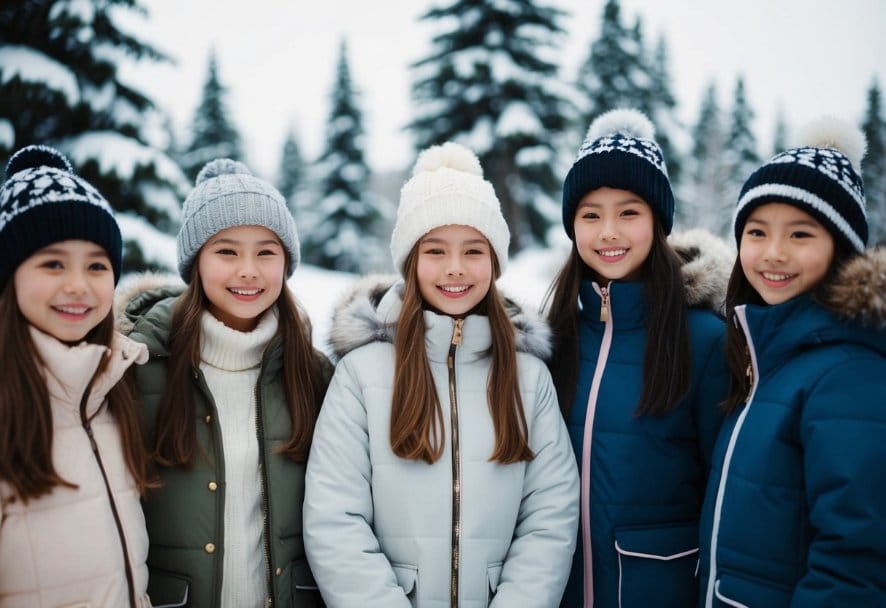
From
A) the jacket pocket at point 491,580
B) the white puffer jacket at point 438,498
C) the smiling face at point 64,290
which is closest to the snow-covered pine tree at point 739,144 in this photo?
the white puffer jacket at point 438,498

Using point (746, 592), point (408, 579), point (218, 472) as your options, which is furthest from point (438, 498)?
point (746, 592)

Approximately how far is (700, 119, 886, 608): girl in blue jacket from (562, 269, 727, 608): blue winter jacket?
0.78 ft

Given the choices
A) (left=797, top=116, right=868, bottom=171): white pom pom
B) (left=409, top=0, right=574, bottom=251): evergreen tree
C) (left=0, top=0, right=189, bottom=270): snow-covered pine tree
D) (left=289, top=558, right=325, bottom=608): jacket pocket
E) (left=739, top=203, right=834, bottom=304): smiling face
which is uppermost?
(left=409, top=0, right=574, bottom=251): evergreen tree

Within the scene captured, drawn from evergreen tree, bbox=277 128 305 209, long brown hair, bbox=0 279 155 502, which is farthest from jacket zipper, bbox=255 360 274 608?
evergreen tree, bbox=277 128 305 209

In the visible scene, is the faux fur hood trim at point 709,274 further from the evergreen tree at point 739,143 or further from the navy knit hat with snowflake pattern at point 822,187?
the evergreen tree at point 739,143

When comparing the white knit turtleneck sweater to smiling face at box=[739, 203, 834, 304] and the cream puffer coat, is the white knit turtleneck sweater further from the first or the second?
smiling face at box=[739, 203, 834, 304]

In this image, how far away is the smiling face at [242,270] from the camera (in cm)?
285

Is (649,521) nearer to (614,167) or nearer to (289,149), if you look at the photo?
(614,167)

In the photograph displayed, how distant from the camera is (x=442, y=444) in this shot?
2666 millimetres

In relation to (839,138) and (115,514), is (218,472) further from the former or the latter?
(839,138)

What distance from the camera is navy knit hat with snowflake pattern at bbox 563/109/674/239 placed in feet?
9.91

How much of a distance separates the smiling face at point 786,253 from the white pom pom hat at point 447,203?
1.14 meters

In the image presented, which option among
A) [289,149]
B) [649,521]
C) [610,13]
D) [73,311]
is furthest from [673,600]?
[289,149]

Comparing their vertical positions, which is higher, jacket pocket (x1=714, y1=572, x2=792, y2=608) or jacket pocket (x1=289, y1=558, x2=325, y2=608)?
jacket pocket (x1=714, y1=572, x2=792, y2=608)
